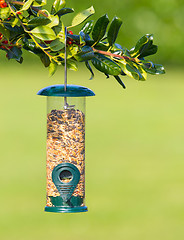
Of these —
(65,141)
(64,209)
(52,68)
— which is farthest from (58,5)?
(64,209)

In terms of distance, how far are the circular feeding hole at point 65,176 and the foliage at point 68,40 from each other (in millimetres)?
616

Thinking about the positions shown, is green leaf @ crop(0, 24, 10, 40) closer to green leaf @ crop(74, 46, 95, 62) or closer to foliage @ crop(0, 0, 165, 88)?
foliage @ crop(0, 0, 165, 88)

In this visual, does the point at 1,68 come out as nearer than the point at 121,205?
No

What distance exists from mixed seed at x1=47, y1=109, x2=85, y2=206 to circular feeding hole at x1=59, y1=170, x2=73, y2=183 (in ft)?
0.15

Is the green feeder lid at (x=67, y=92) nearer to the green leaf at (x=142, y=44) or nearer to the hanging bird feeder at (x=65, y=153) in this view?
the hanging bird feeder at (x=65, y=153)

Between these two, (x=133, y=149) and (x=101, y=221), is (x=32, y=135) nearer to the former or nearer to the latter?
(x=133, y=149)

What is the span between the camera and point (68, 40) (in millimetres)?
2305

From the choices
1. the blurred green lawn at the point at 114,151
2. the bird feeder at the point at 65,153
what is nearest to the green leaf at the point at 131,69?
the bird feeder at the point at 65,153

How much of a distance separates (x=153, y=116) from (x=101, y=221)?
667 cm

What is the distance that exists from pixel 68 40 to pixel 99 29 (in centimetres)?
12

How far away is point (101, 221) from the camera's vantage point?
287 inches

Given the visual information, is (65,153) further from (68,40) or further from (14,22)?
(14,22)

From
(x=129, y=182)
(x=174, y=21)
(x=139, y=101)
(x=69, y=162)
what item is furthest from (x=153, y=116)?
(x=69, y=162)

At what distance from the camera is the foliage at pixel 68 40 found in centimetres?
216
